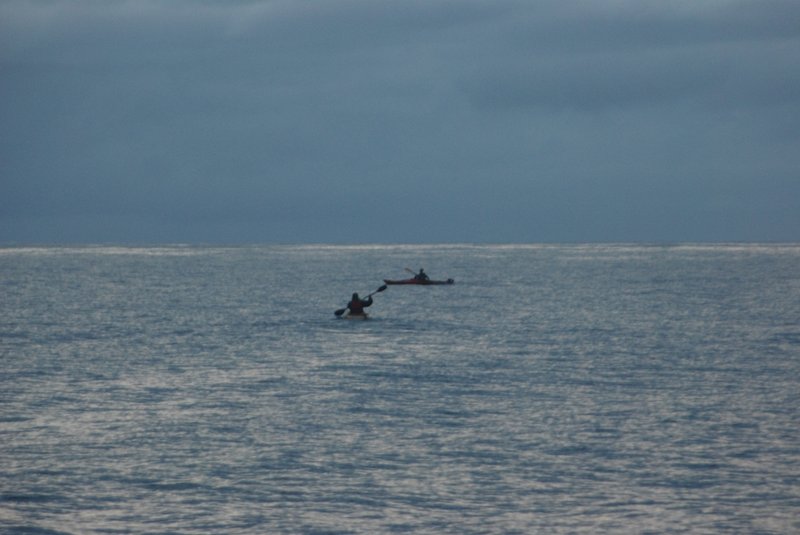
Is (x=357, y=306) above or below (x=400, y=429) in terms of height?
above

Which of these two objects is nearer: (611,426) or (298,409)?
(611,426)

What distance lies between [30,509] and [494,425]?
15.6m

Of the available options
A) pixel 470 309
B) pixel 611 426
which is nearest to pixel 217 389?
pixel 611 426

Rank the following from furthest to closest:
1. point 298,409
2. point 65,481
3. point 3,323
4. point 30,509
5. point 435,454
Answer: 1. point 3,323
2. point 298,409
3. point 435,454
4. point 65,481
5. point 30,509

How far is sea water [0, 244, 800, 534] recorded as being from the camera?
77.7 feet

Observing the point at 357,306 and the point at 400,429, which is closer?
the point at 400,429

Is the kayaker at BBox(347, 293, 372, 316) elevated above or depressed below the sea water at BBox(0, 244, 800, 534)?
above

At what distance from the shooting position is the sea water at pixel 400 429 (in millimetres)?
23672

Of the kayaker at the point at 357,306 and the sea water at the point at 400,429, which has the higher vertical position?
the kayaker at the point at 357,306

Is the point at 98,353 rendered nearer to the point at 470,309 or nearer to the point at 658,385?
the point at 658,385

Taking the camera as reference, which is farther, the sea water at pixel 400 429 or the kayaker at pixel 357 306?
the kayaker at pixel 357 306

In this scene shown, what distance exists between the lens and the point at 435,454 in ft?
96.4

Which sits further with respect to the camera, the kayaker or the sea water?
the kayaker

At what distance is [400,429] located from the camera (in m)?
33.1
